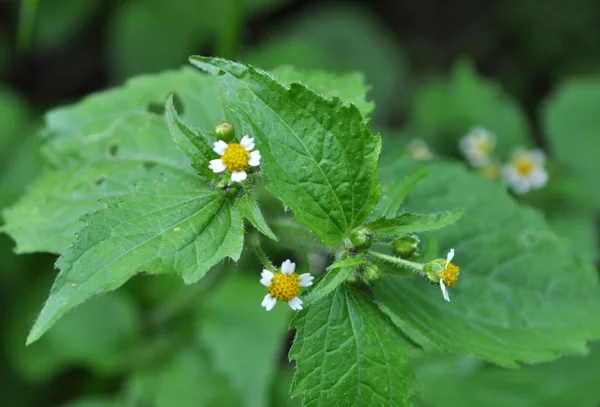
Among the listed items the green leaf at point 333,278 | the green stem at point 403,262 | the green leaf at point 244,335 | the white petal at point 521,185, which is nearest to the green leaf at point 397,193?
the green stem at point 403,262

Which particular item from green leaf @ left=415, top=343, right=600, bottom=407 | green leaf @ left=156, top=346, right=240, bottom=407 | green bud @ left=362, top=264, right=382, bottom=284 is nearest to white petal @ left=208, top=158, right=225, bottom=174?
green bud @ left=362, top=264, right=382, bottom=284

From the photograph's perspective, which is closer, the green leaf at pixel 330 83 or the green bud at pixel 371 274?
the green bud at pixel 371 274

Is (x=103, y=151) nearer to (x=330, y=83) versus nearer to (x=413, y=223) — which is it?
(x=330, y=83)

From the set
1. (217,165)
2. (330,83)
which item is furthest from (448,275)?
(330,83)

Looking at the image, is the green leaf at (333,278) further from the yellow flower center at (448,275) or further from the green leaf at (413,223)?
the yellow flower center at (448,275)

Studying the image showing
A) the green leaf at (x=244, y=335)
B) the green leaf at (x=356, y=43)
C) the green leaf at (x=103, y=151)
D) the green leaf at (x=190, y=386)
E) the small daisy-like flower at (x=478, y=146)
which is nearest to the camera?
the green leaf at (x=103, y=151)

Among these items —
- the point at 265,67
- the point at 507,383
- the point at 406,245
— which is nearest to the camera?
the point at 406,245
